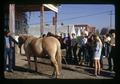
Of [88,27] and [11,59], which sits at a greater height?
[88,27]

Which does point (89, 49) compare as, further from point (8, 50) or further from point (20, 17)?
point (8, 50)

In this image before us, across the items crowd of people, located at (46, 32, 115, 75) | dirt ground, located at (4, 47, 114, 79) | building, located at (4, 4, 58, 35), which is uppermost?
building, located at (4, 4, 58, 35)

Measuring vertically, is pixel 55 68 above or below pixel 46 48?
below

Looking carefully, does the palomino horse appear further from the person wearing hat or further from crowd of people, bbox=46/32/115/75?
the person wearing hat

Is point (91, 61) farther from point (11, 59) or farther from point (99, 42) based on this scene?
point (11, 59)

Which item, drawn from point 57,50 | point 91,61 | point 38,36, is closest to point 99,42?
point 91,61

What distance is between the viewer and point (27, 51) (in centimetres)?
1041

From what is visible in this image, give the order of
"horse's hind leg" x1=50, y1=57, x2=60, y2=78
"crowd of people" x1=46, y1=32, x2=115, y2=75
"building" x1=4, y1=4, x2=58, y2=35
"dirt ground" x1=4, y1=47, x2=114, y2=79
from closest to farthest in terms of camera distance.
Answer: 1. "dirt ground" x1=4, y1=47, x2=114, y2=79
2. "building" x1=4, y1=4, x2=58, y2=35
3. "horse's hind leg" x1=50, y1=57, x2=60, y2=78
4. "crowd of people" x1=46, y1=32, x2=115, y2=75

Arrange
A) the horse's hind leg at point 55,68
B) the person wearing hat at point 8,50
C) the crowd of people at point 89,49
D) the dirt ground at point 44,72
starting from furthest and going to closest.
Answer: the crowd of people at point 89,49 → the horse's hind leg at point 55,68 → the dirt ground at point 44,72 → the person wearing hat at point 8,50

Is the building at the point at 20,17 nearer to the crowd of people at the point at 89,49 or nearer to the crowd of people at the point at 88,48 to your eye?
the crowd of people at the point at 88,48

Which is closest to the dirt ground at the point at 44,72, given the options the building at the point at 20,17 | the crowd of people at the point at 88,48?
the crowd of people at the point at 88,48

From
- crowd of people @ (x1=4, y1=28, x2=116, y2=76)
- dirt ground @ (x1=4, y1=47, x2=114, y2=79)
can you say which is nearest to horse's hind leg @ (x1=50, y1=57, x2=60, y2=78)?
dirt ground @ (x1=4, y1=47, x2=114, y2=79)

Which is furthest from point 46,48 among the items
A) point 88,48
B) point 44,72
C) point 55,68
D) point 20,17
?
point 88,48
